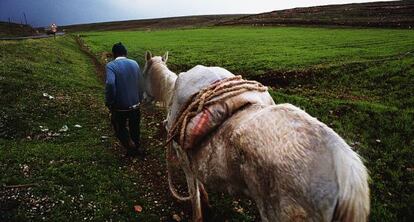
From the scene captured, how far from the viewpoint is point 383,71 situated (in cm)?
1452

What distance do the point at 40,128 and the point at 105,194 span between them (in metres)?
4.46

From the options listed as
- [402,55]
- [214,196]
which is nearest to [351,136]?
[214,196]

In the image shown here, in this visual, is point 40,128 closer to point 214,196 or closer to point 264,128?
point 214,196

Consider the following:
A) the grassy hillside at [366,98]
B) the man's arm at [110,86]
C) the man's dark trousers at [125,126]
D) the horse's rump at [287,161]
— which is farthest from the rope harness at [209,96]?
the grassy hillside at [366,98]

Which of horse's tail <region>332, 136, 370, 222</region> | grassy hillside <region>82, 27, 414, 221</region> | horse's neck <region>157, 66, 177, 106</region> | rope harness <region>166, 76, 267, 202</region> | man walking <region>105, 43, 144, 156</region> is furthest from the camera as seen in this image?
man walking <region>105, 43, 144, 156</region>

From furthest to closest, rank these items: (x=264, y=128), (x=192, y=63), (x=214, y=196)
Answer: (x=192, y=63), (x=214, y=196), (x=264, y=128)

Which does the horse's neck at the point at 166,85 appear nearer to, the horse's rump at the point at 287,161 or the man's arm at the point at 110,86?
the man's arm at the point at 110,86

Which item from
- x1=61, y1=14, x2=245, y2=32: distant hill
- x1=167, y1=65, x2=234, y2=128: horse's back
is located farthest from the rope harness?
x1=61, y1=14, x2=245, y2=32: distant hill

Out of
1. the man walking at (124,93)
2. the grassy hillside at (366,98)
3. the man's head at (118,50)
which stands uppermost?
the man's head at (118,50)

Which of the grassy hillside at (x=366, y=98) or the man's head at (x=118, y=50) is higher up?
the man's head at (x=118, y=50)

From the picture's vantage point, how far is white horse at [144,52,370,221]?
2930 mm

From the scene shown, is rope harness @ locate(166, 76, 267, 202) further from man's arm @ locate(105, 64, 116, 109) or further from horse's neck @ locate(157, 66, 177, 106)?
man's arm @ locate(105, 64, 116, 109)

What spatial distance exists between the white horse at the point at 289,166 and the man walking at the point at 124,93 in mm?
3976

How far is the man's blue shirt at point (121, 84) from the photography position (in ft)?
24.1
